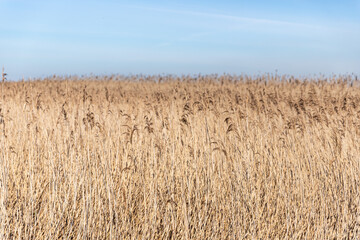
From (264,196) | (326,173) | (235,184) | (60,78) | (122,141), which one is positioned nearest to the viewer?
(235,184)

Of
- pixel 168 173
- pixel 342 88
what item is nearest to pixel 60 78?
pixel 342 88

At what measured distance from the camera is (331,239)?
3.56 meters

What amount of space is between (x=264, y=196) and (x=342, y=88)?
9.26 meters

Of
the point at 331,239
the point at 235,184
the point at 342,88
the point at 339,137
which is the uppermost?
the point at 342,88

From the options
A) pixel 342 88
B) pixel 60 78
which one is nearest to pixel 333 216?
pixel 342 88

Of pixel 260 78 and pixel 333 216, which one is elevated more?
pixel 260 78

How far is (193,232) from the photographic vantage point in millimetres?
3395

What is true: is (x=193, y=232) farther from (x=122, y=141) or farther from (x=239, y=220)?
(x=122, y=141)

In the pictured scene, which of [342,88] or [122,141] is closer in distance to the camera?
[122,141]

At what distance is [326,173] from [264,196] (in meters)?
1.04

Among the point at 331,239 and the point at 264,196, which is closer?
the point at 331,239

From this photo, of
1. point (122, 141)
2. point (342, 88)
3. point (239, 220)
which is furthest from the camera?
point (342, 88)

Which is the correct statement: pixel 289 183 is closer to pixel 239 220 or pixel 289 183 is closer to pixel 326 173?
pixel 326 173

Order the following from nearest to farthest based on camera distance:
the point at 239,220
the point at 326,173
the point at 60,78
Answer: the point at 239,220 → the point at 326,173 → the point at 60,78
